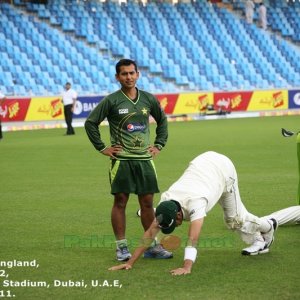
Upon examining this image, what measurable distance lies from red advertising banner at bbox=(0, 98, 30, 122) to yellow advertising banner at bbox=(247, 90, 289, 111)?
11590 mm

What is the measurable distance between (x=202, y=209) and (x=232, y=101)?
3111 cm

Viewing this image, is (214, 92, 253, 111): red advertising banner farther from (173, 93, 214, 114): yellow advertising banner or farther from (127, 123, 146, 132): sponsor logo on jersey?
(127, 123, 146, 132): sponsor logo on jersey

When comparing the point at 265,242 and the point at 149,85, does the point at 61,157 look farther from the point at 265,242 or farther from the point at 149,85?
the point at 149,85

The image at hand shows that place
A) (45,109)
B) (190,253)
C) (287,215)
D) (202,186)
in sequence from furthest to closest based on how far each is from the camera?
(45,109), (287,215), (202,186), (190,253)

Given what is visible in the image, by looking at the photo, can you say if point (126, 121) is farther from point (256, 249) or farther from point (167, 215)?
point (256, 249)

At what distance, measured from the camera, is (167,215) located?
745cm

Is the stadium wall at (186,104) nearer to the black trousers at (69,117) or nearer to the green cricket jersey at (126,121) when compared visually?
the black trousers at (69,117)

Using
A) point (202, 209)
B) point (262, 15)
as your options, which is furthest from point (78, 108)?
point (202, 209)

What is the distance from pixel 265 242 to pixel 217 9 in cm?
3919

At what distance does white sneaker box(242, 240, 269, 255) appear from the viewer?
8594mm

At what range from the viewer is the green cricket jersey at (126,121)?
858cm

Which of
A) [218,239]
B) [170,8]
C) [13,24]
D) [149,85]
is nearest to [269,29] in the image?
[170,8]

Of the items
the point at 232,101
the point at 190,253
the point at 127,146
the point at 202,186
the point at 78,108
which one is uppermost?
the point at 127,146

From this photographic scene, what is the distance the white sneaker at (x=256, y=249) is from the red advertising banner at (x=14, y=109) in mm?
23556
